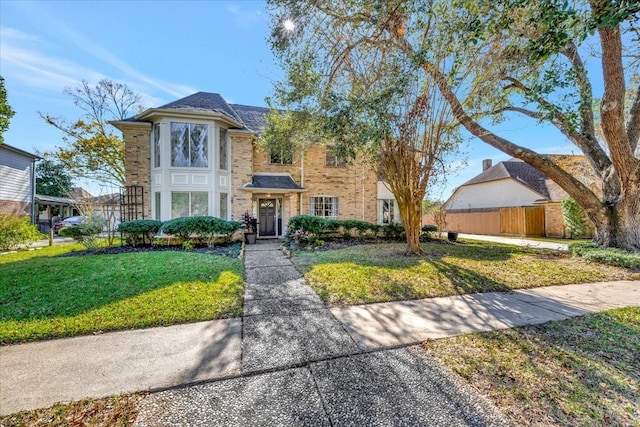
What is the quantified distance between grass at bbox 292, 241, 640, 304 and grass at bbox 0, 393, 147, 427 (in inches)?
136

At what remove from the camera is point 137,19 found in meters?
7.91

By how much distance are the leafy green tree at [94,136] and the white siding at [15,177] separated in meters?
2.05

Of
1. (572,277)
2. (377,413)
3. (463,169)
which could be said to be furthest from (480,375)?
(463,169)

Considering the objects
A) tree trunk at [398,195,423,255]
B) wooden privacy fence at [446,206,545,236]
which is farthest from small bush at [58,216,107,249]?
wooden privacy fence at [446,206,545,236]

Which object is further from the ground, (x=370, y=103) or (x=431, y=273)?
(x=370, y=103)

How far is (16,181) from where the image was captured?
19.4 m

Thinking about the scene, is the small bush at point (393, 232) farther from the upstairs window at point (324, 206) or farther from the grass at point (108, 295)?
the grass at point (108, 295)

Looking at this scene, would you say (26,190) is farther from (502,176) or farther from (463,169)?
(502,176)

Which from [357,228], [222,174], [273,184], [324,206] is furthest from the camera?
[324,206]

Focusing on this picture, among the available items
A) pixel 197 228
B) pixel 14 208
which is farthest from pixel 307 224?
pixel 14 208

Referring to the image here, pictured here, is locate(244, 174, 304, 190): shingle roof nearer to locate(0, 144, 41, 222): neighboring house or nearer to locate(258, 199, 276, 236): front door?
locate(258, 199, 276, 236): front door

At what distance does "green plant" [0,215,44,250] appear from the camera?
11594 mm

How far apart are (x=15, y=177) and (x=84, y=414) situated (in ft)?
84.8

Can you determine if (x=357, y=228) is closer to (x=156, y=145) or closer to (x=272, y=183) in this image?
(x=272, y=183)
